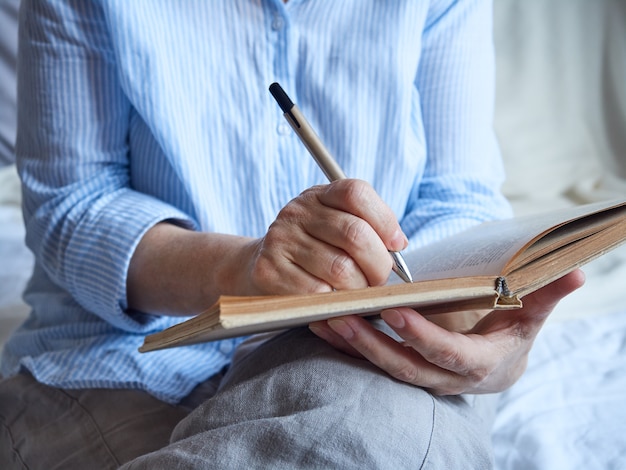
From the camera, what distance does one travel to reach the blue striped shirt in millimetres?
743

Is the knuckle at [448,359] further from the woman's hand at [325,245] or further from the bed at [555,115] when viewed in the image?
the bed at [555,115]

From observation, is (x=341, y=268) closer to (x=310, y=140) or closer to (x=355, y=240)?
(x=355, y=240)

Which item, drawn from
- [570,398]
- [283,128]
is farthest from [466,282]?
[570,398]

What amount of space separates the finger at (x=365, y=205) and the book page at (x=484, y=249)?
0.04 m

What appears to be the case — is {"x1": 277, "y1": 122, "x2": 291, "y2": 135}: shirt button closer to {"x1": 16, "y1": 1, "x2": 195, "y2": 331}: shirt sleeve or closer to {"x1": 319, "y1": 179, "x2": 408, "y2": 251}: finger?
{"x1": 16, "y1": 1, "x2": 195, "y2": 331}: shirt sleeve

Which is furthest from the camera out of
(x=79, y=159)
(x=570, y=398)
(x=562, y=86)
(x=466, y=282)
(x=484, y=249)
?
(x=562, y=86)

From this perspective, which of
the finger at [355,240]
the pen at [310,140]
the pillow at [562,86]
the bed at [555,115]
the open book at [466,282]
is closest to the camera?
the open book at [466,282]

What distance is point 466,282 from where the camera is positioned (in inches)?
17.2

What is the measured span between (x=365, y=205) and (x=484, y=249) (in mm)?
99

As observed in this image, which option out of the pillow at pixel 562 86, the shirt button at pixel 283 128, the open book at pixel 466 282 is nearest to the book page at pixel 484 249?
the open book at pixel 466 282

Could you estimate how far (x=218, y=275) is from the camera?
627 millimetres

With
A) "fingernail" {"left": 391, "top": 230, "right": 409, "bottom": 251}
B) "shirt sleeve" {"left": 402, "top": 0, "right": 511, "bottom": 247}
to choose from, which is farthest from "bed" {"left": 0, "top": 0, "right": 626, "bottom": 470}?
"fingernail" {"left": 391, "top": 230, "right": 409, "bottom": 251}

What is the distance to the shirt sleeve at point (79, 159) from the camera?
2.38 feet

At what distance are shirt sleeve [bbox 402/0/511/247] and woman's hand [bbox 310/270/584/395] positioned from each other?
0.28 meters
